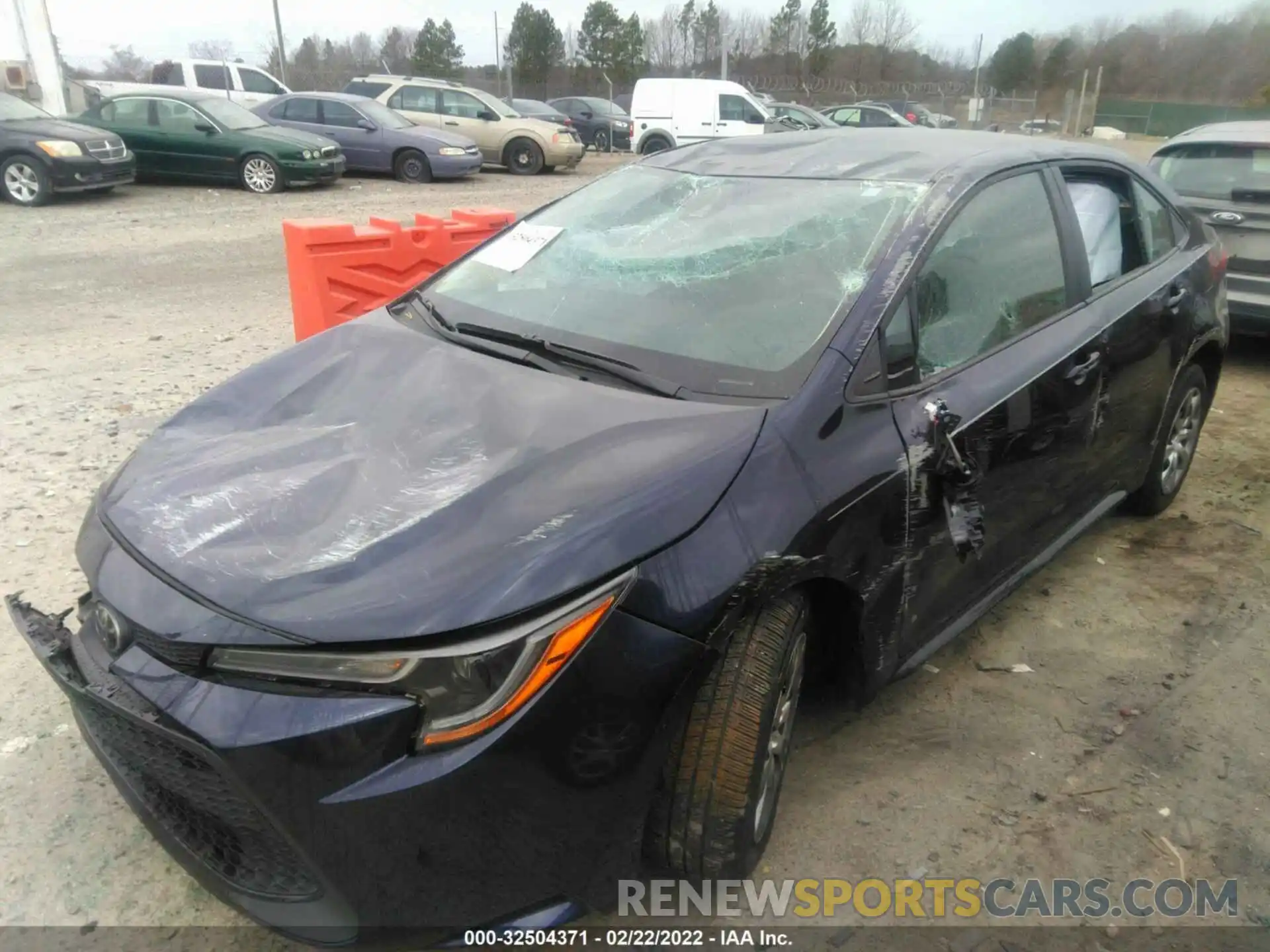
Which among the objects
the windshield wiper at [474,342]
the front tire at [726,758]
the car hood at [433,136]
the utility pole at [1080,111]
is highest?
the windshield wiper at [474,342]

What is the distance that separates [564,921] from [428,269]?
15.6 ft

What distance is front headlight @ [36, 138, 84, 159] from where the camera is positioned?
11.9m

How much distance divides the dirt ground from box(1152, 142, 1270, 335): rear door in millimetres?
1078

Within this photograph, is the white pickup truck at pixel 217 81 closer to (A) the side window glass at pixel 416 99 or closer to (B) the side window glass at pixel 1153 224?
(A) the side window glass at pixel 416 99

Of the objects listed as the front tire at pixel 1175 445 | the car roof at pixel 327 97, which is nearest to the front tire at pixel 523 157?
the car roof at pixel 327 97

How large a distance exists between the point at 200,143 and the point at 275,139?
3.50ft

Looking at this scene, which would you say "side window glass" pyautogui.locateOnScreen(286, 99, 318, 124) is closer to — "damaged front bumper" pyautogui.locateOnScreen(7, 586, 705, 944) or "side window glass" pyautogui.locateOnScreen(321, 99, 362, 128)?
"side window glass" pyautogui.locateOnScreen(321, 99, 362, 128)

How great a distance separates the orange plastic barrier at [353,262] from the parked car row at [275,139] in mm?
8772

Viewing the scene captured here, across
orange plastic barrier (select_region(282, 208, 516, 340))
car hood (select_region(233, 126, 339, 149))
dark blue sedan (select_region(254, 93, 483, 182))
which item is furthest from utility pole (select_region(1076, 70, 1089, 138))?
orange plastic barrier (select_region(282, 208, 516, 340))

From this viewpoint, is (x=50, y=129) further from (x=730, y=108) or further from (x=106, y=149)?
(x=730, y=108)

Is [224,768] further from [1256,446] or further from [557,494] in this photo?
[1256,446]

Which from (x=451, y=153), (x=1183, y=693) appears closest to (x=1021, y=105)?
(x=451, y=153)

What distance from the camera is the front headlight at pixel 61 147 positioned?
11.9 metres

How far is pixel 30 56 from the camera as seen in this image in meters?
18.4
